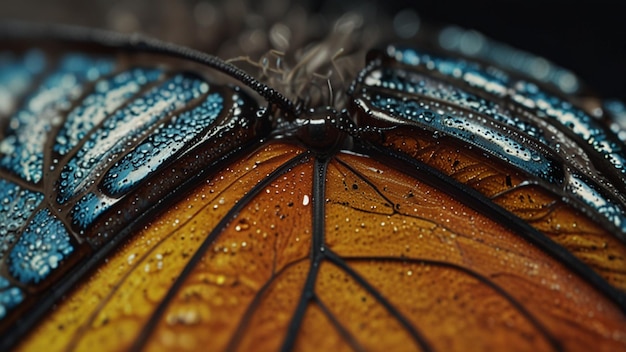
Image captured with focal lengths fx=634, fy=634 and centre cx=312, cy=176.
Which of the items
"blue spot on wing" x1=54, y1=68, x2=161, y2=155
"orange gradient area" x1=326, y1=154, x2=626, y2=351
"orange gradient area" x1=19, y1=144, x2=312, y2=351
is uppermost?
"blue spot on wing" x1=54, y1=68, x2=161, y2=155

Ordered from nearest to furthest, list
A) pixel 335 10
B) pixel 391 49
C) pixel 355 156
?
pixel 355 156
pixel 391 49
pixel 335 10

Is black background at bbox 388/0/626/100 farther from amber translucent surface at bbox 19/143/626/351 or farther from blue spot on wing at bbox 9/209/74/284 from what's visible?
blue spot on wing at bbox 9/209/74/284

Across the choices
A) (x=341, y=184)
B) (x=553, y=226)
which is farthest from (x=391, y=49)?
(x=553, y=226)

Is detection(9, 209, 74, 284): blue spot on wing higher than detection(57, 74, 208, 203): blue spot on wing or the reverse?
the reverse

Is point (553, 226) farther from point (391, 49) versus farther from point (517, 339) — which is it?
point (391, 49)

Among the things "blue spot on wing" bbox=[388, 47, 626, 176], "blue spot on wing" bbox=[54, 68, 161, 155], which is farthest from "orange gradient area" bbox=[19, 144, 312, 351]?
"blue spot on wing" bbox=[388, 47, 626, 176]

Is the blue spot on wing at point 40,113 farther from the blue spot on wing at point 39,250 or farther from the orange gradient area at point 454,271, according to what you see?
the orange gradient area at point 454,271
